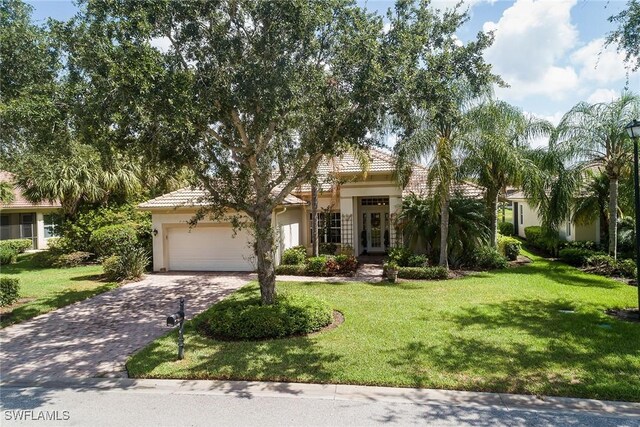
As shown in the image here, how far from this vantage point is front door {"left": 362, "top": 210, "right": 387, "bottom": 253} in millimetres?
19672

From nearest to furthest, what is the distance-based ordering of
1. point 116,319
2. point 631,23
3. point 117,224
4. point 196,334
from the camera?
point 631,23 < point 196,334 < point 116,319 < point 117,224

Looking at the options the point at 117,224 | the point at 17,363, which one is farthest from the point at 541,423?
the point at 117,224

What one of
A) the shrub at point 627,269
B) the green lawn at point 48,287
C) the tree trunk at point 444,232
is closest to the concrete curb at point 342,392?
the green lawn at point 48,287

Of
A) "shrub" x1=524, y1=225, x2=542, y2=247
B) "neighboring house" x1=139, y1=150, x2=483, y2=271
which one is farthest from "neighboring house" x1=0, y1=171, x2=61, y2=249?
"shrub" x1=524, y1=225, x2=542, y2=247

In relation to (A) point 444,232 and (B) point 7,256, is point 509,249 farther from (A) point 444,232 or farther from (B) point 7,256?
(B) point 7,256

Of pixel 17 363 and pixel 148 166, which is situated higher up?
pixel 148 166

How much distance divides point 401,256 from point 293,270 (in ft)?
14.1

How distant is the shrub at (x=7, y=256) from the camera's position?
20.4m

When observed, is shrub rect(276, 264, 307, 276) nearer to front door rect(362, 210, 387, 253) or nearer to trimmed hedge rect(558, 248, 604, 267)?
front door rect(362, 210, 387, 253)

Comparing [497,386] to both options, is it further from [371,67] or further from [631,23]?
[631,23]

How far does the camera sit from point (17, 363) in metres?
7.13

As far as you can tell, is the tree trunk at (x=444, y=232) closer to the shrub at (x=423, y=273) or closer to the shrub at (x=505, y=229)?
the shrub at (x=423, y=273)

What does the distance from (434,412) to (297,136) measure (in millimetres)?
6995

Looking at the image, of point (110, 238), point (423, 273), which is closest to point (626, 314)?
point (423, 273)
